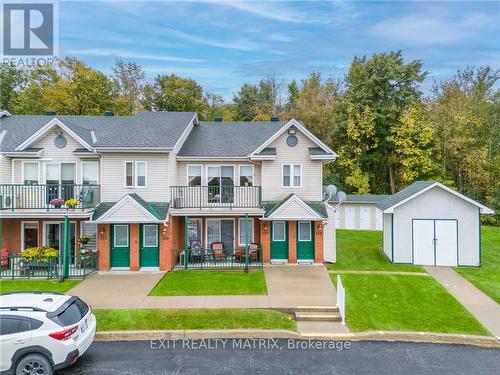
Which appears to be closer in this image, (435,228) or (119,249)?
(119,249)

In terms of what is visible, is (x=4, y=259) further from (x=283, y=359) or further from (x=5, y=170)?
(x=283, y=359)

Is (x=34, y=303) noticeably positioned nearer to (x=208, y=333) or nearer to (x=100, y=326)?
(x=100, y=326)

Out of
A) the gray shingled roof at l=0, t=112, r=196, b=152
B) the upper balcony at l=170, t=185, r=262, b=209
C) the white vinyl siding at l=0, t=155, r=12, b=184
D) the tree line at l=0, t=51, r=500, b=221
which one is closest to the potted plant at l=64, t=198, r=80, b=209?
the gray shingled roof at l=0, t=112, r=196, b=152

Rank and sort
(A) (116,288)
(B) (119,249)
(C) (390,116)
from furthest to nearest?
(C) (390,116) → (B) (119,249) → (A) (116,288)

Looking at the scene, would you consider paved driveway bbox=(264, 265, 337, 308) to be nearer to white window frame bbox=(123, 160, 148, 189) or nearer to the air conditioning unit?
white window frame bbox=(123, 160, 148, 189)

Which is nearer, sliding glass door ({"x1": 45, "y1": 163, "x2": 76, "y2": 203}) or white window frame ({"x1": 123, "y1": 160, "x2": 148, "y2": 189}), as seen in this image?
white window frame ({"x1": 123, "y1": 160, "x2": 148, "y2": 189})

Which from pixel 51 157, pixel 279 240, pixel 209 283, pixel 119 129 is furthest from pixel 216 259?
pixel 51 157

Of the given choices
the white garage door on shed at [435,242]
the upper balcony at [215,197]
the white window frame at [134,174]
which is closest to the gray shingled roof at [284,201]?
the upper balcony at [215,197]
